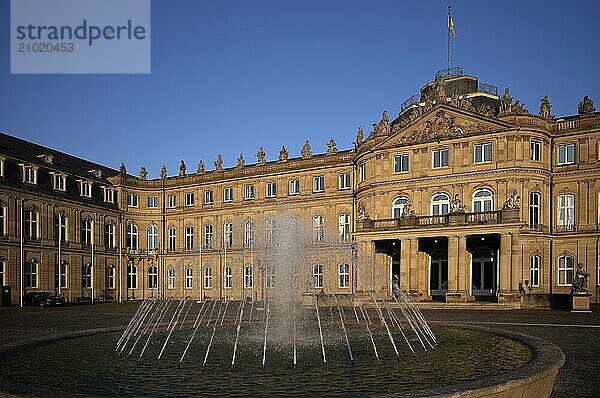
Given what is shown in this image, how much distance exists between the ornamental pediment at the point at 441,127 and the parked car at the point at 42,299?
105 ft

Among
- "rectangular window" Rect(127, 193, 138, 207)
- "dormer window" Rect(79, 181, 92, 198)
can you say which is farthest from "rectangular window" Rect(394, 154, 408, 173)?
"rectangular window" Rect(127, 193, 138, 207)

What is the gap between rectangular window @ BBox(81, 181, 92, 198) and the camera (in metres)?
65.5

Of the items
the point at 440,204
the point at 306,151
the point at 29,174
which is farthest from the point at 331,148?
the point at 29,174

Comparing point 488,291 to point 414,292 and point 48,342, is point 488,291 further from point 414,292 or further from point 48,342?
point 48,342

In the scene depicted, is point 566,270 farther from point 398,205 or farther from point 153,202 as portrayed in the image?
point 153,202

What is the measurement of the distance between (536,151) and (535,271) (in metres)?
9.73

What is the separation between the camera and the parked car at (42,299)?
5294 centimetres

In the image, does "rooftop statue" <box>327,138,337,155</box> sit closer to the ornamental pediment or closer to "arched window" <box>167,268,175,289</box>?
the ornamental pediment

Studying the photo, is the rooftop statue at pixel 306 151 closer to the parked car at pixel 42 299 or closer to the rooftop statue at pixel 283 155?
the rooftop statue at pixel 283 155

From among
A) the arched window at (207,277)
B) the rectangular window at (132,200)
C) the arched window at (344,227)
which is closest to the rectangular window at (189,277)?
the arched window at (207,277)

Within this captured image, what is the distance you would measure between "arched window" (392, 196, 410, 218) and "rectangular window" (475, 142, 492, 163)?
700 cm

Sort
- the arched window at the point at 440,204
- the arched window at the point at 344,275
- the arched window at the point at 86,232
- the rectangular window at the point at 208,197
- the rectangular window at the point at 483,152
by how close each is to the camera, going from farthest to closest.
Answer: the rectangular window at the point at 208,197, the arched window at the point at 86,232, the arched window at the point at 344,275, the arched window at the point at 440,204, the rectangular window at the point at 483,152

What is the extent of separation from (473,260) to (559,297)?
926cm

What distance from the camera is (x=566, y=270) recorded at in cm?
4884
